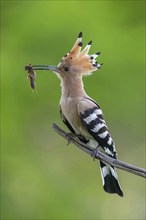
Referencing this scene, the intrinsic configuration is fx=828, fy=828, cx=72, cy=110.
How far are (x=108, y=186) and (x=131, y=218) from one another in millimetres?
2073

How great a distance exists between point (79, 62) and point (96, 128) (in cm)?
24

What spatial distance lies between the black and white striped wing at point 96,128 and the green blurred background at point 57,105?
5.46ft

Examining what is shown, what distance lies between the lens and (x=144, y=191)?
16.5 feet

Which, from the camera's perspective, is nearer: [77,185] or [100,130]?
[100,130]

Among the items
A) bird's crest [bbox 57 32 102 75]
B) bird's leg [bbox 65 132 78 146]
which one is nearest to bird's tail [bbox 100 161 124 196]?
bird's leg [bbox 65 132 78 146]

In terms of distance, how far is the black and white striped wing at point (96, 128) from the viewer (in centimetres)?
275

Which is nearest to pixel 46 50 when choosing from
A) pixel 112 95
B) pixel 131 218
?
pixel 112 95

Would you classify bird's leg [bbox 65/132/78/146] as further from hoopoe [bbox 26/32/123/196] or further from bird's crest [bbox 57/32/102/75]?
bird's crest [bbox 57/32/102/75]

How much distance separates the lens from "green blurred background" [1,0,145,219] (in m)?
4.58

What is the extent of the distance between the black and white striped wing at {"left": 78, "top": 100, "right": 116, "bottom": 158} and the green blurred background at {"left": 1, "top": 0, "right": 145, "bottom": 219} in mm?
1664

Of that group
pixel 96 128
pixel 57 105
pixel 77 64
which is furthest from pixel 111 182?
pixel 57 105

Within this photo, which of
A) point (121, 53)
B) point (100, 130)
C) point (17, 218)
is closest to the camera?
point (100, 130)

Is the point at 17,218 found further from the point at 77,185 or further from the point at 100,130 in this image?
the point at 100,130

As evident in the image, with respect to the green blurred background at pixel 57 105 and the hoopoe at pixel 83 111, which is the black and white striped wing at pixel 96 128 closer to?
the hoopoe at pixel 83 111
